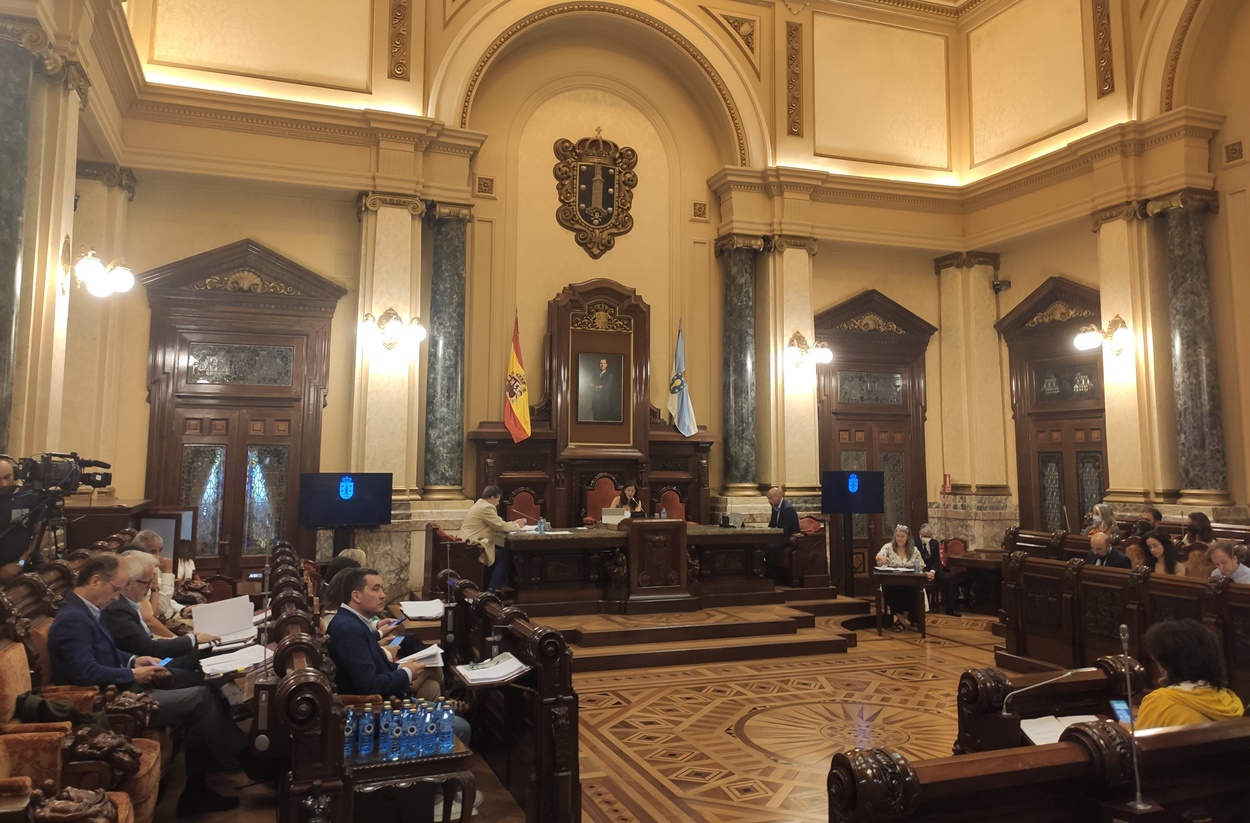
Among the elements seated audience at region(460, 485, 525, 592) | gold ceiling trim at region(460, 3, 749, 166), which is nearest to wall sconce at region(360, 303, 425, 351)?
seated audience at region(460, 485, 525, 592)

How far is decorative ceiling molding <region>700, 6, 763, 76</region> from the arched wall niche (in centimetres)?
26

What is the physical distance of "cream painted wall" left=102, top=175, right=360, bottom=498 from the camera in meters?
9.38

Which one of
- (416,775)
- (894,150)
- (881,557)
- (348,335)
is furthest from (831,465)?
(416,775)

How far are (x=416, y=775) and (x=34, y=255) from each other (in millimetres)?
5118

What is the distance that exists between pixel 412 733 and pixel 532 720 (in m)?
0.66

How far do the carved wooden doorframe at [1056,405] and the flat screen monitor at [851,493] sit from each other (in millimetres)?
3541

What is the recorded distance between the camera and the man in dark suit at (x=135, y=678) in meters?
3.73

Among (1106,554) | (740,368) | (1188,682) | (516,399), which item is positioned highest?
(740,368)

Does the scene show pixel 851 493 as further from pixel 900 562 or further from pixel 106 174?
pixel 106 174

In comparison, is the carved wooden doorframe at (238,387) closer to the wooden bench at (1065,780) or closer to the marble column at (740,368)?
the marble column at (740,368)

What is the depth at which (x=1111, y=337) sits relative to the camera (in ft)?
32.9

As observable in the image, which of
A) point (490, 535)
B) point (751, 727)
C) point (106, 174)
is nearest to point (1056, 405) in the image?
point (490, 535)

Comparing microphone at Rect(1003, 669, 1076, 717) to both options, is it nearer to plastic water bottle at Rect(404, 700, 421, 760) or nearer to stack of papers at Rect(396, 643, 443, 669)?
plastic water bottle at Rect(404, 700, 421, 760)

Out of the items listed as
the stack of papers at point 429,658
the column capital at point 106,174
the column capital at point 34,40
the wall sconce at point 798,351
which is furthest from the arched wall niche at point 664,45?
the stack of papers at point 429,658
